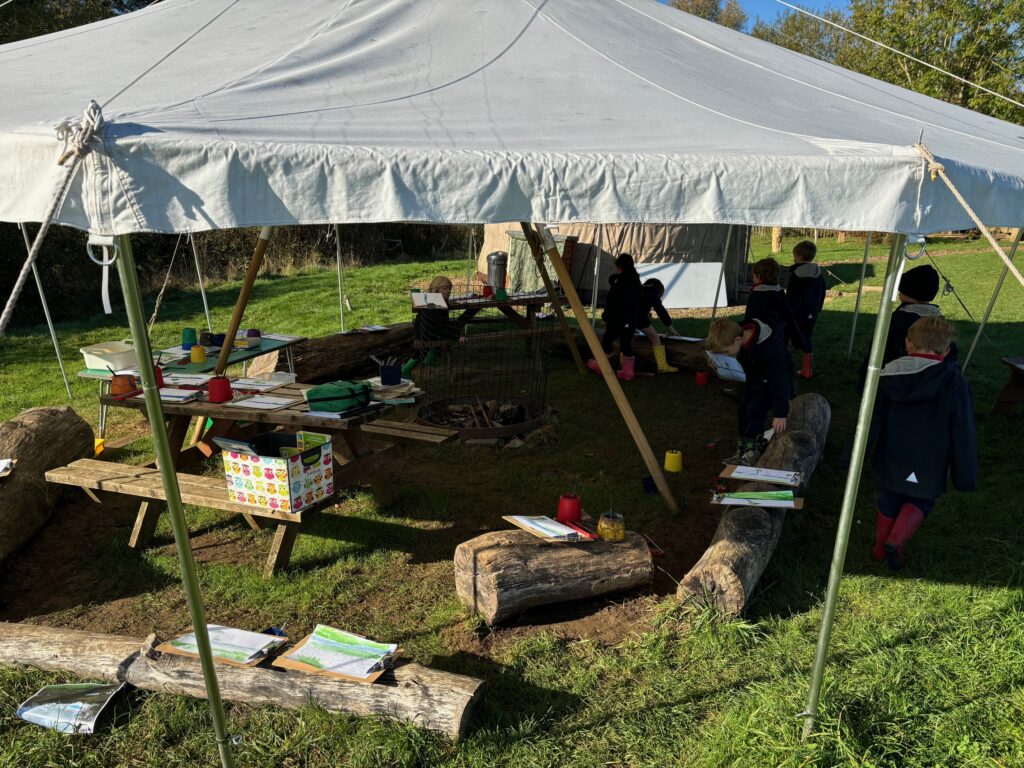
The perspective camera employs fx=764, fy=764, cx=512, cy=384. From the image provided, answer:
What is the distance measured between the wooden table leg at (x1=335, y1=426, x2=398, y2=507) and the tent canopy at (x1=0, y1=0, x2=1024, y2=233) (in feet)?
7.51

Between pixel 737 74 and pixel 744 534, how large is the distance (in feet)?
8.92

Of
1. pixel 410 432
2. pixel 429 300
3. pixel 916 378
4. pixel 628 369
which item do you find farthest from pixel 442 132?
pixel 429 300

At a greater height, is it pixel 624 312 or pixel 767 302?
pixel 767 302

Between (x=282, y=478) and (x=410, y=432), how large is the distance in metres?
1.39

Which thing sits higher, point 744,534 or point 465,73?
point 465,73

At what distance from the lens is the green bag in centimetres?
478

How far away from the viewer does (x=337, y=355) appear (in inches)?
342

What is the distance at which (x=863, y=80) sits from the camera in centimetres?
564

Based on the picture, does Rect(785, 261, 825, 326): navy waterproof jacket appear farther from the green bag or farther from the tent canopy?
the green bag

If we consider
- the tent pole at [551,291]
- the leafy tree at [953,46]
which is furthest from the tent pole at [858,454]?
the leafy tree at [953,46]

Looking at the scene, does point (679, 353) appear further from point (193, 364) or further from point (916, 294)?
point (193, 364)

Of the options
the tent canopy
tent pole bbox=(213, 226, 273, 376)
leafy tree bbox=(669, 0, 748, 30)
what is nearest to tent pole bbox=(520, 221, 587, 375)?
tent pole bbox=(213, 226, 273, 376)

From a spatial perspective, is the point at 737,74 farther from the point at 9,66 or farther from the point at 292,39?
the point at 9,66

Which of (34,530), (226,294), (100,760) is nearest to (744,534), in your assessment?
(100,760)
